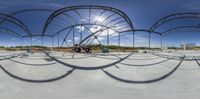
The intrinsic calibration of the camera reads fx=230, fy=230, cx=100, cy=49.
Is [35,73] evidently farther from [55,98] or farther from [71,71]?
[55,98]

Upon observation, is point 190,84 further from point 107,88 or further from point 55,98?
point 55,98

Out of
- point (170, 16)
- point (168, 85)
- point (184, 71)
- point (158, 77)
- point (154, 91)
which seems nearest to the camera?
point (154, 91)

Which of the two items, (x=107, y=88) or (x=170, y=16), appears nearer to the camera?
(x=107, y=88)

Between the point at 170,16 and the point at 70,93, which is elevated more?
the point at 170,16

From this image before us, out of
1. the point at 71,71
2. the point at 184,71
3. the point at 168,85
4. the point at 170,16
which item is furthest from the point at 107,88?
the point at 170,16

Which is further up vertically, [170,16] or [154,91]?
[170,16]

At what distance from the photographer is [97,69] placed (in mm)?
12711

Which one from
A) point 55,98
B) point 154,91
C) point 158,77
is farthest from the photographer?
point 158,77

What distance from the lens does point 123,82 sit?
9.93 meters

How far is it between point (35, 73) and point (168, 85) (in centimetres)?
640

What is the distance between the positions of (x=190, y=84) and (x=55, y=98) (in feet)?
19.3

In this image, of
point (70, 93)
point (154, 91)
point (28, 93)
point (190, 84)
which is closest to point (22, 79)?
point (28, 93)

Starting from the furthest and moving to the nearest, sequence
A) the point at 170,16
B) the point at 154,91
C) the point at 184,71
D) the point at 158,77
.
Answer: the point at 170,16, the point at 184,71, the point at 158,77, the point at 154,91

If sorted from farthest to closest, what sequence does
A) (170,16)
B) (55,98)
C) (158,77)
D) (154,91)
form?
(170,16)
(158,77)
(154,91)
(55,98)
